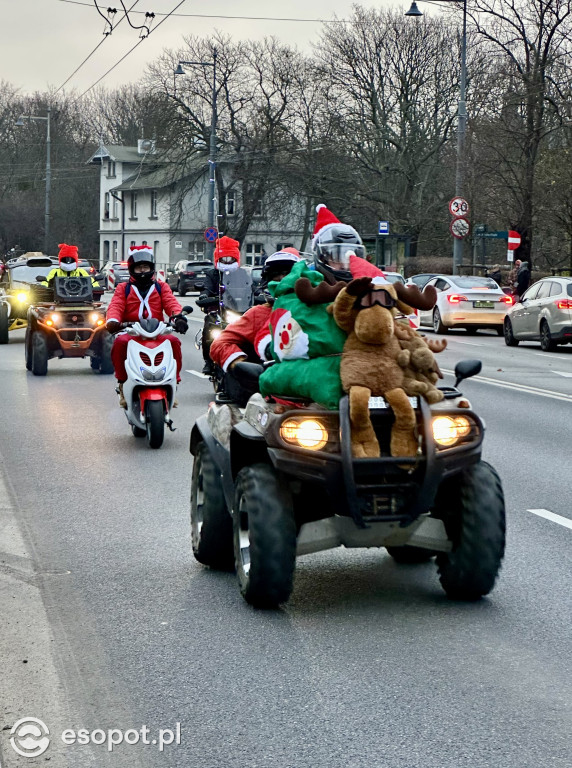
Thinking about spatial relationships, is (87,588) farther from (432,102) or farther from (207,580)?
(432,102)

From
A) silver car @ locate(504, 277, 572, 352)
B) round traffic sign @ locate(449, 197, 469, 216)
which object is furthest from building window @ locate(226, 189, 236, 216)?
silver car @ locate(504, 277, 572, 352)

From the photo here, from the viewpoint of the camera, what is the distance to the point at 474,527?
5.81 meters

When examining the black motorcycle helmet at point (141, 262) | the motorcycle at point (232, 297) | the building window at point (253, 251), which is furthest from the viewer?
the building window at point (253, 251)

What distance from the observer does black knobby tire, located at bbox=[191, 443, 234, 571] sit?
6.53m

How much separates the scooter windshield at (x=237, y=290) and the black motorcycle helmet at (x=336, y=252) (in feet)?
28.7

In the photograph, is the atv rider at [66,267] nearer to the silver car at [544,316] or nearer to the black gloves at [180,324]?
the black gloves at [180,324]

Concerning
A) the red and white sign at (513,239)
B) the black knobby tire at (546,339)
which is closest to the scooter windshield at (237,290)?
the black knobby tire at (546,339)

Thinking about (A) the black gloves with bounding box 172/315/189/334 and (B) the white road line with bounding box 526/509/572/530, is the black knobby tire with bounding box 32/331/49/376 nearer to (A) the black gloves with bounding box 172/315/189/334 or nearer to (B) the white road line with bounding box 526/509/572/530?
(A) the black gloves with bounding box 172/315/189/334

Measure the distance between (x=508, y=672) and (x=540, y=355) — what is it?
20935mm

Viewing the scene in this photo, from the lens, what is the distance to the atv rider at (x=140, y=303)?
12312 mm

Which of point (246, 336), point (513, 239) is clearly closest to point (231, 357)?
point (246, 336)

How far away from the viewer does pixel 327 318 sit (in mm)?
5816

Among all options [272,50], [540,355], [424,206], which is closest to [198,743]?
[540,355]

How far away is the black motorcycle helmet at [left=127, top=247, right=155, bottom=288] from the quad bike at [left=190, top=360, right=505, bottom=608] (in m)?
6.43
